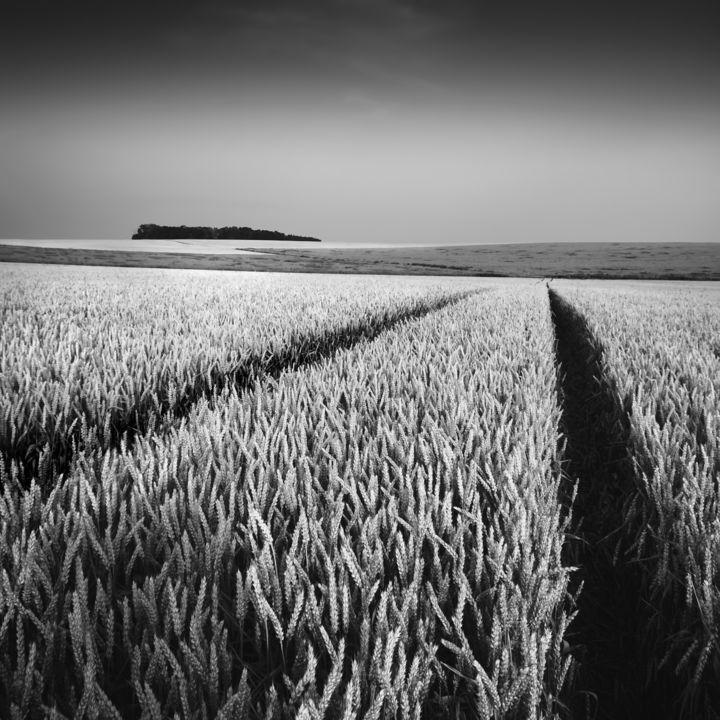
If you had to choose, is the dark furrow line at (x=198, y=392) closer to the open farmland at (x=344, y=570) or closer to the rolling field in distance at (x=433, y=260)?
the open farmland at (x=344, y=570)

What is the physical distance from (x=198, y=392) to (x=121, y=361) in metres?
0.42

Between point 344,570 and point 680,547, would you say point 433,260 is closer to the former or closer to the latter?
point 680,547

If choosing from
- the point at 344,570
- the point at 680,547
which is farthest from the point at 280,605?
the point at 680,547

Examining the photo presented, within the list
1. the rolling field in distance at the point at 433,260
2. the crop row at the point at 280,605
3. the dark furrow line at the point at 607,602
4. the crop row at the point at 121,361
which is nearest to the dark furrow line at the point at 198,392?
the crop row at the point at 121,361

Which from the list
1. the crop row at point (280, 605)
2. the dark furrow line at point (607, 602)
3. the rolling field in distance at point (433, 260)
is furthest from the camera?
the rolling field in distance at point (433, 260)

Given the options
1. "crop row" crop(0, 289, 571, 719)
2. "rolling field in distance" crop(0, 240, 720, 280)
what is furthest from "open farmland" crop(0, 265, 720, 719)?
"rolling field in distance" crop(0, 240, 720, 280)

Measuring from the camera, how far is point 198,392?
258 centimetres

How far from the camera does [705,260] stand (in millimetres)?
42469

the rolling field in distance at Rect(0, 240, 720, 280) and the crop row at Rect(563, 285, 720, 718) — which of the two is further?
the rolling field in distance at Rect(0, 240, 720, 280)

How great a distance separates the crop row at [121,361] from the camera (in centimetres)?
158

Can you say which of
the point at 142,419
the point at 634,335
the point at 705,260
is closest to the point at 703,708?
the point at 142,419

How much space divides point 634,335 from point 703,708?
4.34m

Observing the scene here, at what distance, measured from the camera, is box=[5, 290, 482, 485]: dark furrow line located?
4.96 feet

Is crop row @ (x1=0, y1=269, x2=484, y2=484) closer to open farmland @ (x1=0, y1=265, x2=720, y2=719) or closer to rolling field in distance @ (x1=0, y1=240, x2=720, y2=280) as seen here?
open farmland @ (x1=0, y1=265, x2=720, y2=719)
